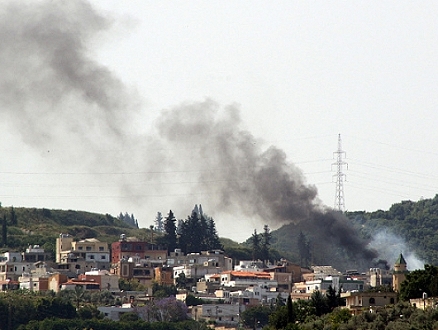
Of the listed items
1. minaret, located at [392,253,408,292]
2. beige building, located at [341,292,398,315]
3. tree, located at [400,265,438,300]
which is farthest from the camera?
minaret, located at [392,253,408,292]

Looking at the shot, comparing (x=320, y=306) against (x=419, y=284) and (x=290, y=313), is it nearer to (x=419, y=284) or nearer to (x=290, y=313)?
(x=290, y=313)

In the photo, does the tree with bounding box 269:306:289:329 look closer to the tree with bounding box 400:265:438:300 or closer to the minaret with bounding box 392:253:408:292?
the minaret with bounding box 392:253:408:292

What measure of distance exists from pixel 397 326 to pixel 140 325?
73972mm

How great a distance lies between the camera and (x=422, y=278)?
154 meters

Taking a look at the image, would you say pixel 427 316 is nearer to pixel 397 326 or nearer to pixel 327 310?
pixel 397 326

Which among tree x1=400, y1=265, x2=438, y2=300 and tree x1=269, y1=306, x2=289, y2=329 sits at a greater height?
tree x1=400, y1=265, x2=438, y2=300

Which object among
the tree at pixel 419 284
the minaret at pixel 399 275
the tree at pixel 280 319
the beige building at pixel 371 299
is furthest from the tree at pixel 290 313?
the minaret at pixel 399 275

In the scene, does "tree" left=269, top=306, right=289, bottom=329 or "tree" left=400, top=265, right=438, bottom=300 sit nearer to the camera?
"tree" left=400, top=265, right=438, bottom=300

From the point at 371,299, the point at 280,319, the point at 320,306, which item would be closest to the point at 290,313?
the point at 280,319

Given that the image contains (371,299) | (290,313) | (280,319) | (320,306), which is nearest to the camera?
(371,299)

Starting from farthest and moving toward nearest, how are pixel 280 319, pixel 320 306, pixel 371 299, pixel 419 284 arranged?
pixel 280 319, pixel 320 306, pixel 371 299, pixel 419 284

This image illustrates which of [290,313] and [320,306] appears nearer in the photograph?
[290,313]

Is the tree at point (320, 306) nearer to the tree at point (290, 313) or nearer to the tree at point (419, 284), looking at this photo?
the tree at point (290, 313)

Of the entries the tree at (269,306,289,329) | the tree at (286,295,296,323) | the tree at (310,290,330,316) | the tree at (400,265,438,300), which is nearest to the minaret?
the tree at (400,265,438,300)
